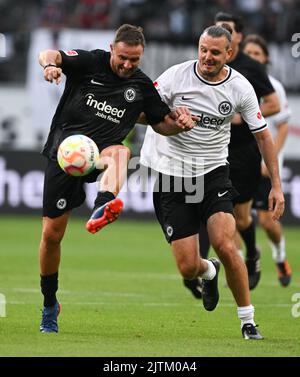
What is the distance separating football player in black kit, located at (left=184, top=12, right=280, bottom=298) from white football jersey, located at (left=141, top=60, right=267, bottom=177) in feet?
6.66

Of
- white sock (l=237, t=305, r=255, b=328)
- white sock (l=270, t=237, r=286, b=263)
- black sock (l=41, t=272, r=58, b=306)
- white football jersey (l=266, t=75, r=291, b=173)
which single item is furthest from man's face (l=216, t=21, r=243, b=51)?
black sock (l=41, t=272, r=58, b=306)

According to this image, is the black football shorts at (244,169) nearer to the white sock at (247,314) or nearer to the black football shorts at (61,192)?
the white sock at (247,314)

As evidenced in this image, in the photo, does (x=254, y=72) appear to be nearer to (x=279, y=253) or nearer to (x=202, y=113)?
(x=202, y=113)

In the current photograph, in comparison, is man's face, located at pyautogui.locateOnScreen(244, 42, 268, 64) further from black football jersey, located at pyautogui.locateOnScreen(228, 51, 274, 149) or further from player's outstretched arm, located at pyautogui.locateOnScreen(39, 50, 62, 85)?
player's outstretched arm, located at pyautogui.locateOnScreen(39, 50, 62, 85)

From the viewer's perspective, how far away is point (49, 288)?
8.80 meters

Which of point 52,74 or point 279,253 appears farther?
point 279,253

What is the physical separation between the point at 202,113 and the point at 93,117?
3.51 ft

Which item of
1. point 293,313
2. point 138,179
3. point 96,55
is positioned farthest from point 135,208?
point 96,55

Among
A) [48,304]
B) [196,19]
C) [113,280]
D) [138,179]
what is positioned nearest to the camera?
[48,304]

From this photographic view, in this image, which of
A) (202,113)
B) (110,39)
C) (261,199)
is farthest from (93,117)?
(110,39)

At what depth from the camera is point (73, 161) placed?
8.12 m

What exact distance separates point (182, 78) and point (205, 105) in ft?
1.09

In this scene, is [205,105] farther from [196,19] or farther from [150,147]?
[196,19]

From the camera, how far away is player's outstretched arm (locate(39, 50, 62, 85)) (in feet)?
26.5
